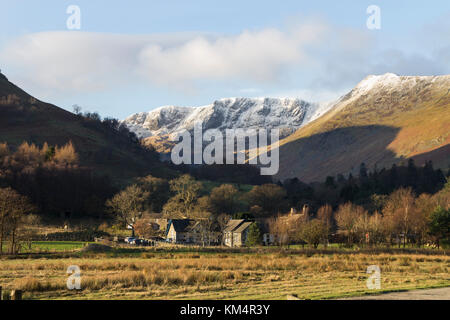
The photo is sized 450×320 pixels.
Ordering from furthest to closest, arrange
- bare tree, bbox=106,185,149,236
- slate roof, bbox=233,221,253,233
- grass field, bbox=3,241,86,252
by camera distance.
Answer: bare tree, bbox=106,185,149,236 → slate roof, bbox=233,221,253,233 → grass field, bbox=3,241,86,252

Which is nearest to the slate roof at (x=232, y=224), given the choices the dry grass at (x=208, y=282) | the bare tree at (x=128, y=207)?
the bare tree at (x=128, y=207)

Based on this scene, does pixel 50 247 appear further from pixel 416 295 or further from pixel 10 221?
pixel 416 295

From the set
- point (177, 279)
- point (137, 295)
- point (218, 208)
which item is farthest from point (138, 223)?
point (137, 295)

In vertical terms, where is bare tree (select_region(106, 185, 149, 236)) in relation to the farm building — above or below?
above

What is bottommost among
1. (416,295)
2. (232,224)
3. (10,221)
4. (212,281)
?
(212,281)

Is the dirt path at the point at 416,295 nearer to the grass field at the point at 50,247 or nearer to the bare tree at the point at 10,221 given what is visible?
the bare tree at the point at 10,221

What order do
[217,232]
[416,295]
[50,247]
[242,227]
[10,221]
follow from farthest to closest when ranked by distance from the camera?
[242,227] → [217,232] → [50,247] → [10,221] → [416,295]

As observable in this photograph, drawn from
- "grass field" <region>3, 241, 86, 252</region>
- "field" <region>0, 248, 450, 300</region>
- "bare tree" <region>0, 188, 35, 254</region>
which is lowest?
"grass field" <region>3, 241, 86, 252</region>

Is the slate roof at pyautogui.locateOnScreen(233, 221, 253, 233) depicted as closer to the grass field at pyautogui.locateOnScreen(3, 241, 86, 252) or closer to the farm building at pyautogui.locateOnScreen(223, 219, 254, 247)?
the farm building at pyautogui.locateOnScreen(223, 219, 254, 247)

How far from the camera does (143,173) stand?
195000 mm

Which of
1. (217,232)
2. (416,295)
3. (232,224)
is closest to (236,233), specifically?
(232,224)

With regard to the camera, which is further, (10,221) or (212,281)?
(10,221)

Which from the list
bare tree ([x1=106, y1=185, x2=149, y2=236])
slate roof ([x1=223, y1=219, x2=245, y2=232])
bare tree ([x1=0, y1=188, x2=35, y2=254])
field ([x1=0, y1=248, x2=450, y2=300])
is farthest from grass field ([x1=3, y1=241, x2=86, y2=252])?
slate roof ([x1=223, y1=219, x2=245, y2=232])
